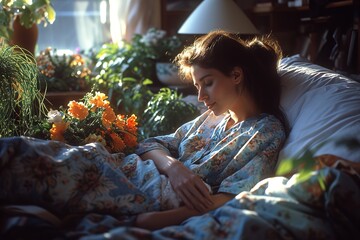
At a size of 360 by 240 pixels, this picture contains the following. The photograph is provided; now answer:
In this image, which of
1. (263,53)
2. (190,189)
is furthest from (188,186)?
(263,53)

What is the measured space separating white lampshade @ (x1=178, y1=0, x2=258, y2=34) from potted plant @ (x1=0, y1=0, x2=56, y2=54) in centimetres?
72

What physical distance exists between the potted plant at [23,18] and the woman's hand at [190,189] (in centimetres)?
113

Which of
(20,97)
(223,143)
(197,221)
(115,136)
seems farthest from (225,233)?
(20,97)

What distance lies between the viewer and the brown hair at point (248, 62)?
1.68 metres

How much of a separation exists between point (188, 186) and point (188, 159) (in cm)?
28

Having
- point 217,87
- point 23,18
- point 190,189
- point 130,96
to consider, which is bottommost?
point 130,96

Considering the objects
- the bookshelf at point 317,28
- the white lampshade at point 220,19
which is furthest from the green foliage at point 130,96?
the bookshelf at point 317,28

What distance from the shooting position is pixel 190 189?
147cm

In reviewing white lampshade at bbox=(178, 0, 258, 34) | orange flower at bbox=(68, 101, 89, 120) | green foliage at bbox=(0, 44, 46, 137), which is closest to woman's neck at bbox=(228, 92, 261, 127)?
orange flower at bbox=(68, 101, 89, 120)

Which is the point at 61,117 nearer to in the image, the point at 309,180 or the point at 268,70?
the point at 268,70

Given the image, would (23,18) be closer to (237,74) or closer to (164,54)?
(164,54)

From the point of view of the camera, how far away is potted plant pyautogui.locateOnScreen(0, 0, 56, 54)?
7.83ft

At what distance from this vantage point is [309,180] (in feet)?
3.91

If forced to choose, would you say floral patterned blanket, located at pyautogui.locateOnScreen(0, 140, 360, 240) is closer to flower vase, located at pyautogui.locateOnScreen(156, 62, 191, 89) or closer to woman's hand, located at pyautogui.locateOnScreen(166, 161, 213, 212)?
woman's hand, located at pyautogui.locateOnScreen(166, 161, 213, 212)
